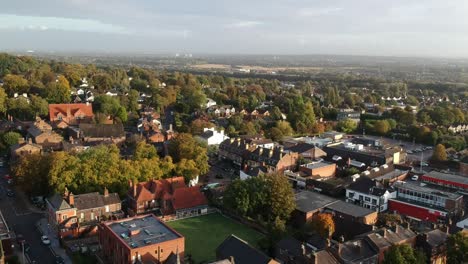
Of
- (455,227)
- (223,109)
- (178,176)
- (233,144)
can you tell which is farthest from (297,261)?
(223,109)

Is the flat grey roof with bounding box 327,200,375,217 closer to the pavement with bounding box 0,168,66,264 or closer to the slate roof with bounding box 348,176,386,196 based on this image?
the slate roof with bounding box 348,176,386,196

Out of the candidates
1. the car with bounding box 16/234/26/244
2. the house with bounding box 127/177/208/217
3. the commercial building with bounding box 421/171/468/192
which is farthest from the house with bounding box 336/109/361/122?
the car with bounding box 16/234/26/244

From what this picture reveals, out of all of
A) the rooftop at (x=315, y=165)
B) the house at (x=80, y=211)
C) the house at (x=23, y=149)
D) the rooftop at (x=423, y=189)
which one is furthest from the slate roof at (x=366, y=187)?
the house at (x=23, y=149)

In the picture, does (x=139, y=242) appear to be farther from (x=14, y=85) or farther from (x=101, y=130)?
(x=14, y=85)

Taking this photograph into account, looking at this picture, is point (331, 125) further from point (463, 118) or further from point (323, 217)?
point (323, 217)

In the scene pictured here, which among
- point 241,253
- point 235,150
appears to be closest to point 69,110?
point 235,150

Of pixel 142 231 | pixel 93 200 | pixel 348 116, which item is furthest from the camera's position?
pixel 348 116
